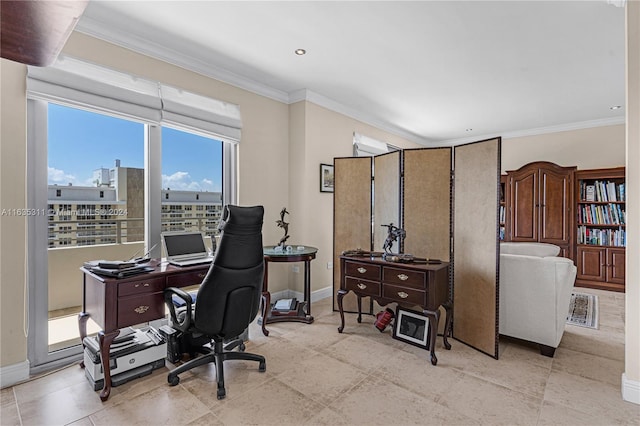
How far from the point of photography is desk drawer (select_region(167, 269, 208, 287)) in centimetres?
243

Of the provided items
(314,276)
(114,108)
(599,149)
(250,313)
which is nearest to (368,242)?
(314,276)

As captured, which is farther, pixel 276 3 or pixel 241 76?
pixel 241 76

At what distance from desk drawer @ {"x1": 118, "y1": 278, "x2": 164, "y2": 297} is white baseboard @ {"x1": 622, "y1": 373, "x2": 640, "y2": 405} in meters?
3.24

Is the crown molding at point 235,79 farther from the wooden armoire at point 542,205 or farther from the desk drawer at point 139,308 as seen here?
the desk drawer at point 139,308

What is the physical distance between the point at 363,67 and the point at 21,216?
325 cm

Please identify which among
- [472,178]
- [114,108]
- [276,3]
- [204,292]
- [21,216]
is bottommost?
[204,292]

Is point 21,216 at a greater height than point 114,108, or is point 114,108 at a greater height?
point 114,108

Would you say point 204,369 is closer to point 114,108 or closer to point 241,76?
point 114,108

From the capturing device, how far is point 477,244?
2.93 meters

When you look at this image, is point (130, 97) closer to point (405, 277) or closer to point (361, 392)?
point (405, 277)

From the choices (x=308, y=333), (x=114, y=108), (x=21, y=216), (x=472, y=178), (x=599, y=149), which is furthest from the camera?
(x=599, y=149)

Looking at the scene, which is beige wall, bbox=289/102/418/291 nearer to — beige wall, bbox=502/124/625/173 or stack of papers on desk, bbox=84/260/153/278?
stack of papers on desk, bbox=84/260/153/278

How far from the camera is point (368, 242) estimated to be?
3814mm

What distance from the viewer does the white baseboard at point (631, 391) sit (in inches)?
83.1
